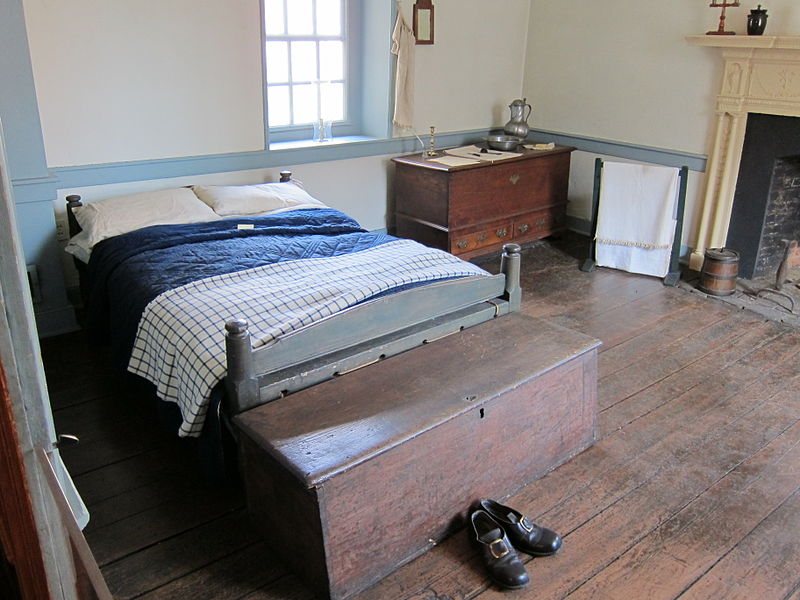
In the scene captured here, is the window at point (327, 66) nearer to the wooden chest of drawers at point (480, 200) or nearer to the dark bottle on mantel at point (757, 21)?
the wooden chest of drawers at point (480, 200)

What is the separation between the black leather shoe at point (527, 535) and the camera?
6.69ft

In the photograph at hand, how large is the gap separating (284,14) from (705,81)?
2.60 metres

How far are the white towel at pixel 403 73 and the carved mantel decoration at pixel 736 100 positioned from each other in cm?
170

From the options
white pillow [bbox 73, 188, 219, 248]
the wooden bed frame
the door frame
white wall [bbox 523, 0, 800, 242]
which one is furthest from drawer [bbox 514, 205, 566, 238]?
the door frame

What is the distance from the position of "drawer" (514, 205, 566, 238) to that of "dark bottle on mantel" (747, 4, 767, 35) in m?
1.63

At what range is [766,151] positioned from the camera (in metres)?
3.98

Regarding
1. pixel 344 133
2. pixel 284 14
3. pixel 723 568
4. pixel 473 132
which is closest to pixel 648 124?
pixel 473 132

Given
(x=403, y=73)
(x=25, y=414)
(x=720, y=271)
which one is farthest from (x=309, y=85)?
(x=25, y=414)

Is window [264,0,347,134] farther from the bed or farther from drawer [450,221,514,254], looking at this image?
drawer [450,221,514,254]

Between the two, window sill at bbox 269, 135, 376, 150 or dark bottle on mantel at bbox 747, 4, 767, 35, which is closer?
dark bottle on mantel at bbox 747, 4, 767, 35

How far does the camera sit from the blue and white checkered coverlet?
2.17 meters

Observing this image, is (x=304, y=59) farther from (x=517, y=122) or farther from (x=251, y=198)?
(x=517, y=122)

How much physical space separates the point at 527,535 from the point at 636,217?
2796 mm

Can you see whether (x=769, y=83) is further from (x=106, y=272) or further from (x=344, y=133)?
(x=106, y=272)
